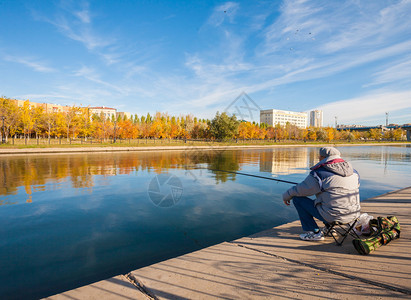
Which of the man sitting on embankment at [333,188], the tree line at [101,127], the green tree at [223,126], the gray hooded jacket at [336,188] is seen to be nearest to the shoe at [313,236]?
the man sitting on embankment at [333,188]

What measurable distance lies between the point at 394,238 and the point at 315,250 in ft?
4.58

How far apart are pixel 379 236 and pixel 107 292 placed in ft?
12.1

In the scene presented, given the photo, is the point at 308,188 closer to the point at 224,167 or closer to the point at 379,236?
the point at 379,236

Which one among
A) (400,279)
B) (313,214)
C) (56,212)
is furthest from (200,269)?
(56,212)

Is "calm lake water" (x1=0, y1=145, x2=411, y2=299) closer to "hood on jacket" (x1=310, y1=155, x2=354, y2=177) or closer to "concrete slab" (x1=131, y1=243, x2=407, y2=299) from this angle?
"concrete slab" (x1=131, y1=243, x2=407, y2=299)

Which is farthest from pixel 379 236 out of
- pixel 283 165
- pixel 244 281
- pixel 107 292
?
pixel 283 165

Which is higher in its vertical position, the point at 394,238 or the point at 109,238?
the point at 394,238

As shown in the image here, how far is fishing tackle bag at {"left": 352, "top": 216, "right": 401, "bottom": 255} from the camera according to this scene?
3.19 metres

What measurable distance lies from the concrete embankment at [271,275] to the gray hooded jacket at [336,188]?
53 cm

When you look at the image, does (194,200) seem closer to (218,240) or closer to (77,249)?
(218,240)

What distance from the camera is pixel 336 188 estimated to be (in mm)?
3301

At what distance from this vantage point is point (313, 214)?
12.0ft

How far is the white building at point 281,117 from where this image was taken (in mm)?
177875

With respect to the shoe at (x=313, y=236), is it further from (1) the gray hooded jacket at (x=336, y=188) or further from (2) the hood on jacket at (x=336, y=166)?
(2) the hood on jacket at (x=336, y=166)
